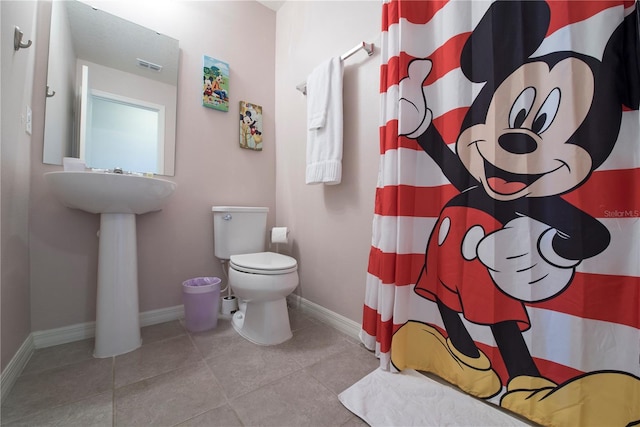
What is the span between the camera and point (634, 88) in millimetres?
646

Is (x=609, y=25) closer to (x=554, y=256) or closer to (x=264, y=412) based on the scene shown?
(x=554, y=256)

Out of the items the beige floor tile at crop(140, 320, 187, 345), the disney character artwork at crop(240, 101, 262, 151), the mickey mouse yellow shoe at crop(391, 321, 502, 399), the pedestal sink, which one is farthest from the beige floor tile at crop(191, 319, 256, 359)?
the disney character artwork at crop(240, 101, 262, 151)

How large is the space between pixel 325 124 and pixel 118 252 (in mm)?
1224

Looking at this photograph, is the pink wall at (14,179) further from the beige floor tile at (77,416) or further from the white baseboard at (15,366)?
the beige floor tile at (77,416)

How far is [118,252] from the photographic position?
3.88ft

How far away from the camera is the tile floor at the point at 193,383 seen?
81 centimetres

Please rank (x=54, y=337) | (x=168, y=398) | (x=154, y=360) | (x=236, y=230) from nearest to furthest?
1. (x=168, y=398)
2. (x=154, y=360)
3. (x=54, y=337)
4. (x=236, y=230)

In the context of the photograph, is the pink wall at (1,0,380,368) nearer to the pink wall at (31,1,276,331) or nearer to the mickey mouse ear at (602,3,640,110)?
the pink wall at (31,1,276,331)

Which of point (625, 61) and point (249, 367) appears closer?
point (625, 61)

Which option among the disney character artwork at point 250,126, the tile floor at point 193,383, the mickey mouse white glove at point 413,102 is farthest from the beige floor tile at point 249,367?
the disney character artwork at point 250,126

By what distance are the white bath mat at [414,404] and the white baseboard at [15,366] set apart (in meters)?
1.19

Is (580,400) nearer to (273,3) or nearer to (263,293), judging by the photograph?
(263,293)

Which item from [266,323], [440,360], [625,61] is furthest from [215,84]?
[440,360]

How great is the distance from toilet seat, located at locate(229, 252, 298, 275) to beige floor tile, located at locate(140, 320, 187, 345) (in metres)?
0.52
